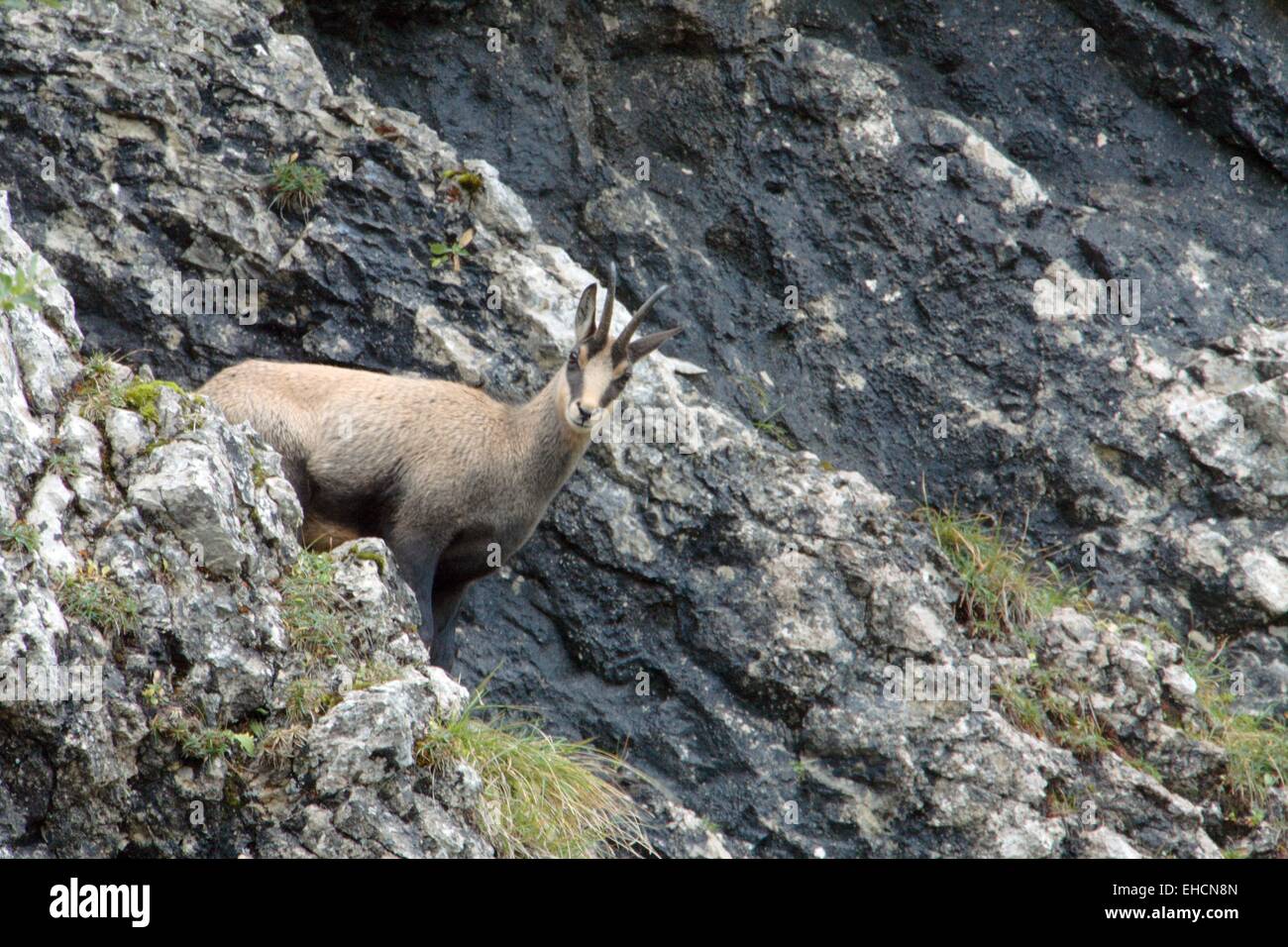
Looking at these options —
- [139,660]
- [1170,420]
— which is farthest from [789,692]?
[139,660]

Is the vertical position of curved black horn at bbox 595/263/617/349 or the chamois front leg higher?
curved black horn at bbox 595/263/617/349

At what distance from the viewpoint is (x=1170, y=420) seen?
9844 millimetres

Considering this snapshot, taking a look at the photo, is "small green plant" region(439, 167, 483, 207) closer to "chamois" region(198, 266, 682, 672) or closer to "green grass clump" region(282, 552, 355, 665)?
"chamois" region(198, 266, 682, 672)

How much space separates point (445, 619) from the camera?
8.08 metres

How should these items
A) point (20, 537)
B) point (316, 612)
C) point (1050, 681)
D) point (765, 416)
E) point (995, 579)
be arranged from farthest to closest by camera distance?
point (765, 416) < point (995, 579) < point (1050, 681) < point (316, 612) < point (20, 537)

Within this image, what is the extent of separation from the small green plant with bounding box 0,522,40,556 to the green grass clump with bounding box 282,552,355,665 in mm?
1265

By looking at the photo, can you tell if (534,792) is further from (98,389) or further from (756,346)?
(756,346)

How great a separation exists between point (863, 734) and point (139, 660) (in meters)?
4.65

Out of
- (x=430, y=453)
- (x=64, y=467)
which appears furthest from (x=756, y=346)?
(x=64, y=467)

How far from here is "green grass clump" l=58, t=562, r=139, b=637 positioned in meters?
5.51

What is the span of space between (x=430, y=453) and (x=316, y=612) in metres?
1.79

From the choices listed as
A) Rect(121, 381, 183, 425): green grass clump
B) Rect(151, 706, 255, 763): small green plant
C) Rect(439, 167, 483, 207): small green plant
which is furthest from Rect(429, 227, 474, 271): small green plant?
Rect(151, 706, 255, 763): small green plant

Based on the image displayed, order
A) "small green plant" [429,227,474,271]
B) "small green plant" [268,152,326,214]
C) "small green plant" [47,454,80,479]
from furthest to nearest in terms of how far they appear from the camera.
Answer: "small green plant" [429,227,474,271]
"small green plant" [268,152,326,214]
"small green plant" [47,454,80,479]

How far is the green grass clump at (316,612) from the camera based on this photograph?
6316 millimetres
